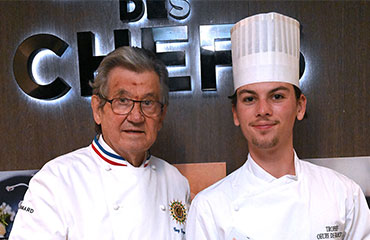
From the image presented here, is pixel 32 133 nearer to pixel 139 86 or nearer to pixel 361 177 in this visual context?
pixel 139 86

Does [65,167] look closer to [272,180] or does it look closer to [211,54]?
[272,180]

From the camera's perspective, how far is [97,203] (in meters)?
1.28

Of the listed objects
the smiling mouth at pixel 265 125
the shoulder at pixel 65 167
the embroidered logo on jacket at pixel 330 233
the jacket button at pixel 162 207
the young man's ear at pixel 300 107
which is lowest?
the embroidered logo on jacket at pixel 330 233

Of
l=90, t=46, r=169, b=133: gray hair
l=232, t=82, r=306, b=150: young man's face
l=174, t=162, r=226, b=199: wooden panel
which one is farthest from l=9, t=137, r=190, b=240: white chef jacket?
l=232, t=82, r=306, b=150: young man's face

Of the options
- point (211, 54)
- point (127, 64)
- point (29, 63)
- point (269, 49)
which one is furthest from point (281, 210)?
point (29, 63)

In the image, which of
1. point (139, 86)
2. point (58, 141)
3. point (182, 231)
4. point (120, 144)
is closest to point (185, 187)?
point (182, 231)

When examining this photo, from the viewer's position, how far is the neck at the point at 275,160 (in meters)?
1.31

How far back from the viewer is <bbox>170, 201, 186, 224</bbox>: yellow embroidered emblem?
1438 millimetres

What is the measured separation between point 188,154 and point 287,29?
Result: 0.96 meters

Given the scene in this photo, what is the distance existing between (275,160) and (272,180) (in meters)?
0.09

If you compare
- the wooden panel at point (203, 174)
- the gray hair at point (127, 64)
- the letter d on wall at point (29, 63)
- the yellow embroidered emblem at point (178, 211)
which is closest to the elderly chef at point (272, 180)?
the yellow embroidered emblem at point (178, 211)

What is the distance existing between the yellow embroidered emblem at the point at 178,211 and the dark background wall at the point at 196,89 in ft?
1.48

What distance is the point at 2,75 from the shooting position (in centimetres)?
194

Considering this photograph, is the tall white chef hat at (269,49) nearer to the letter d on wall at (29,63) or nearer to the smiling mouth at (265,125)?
the smiling mouth at (265,125)
